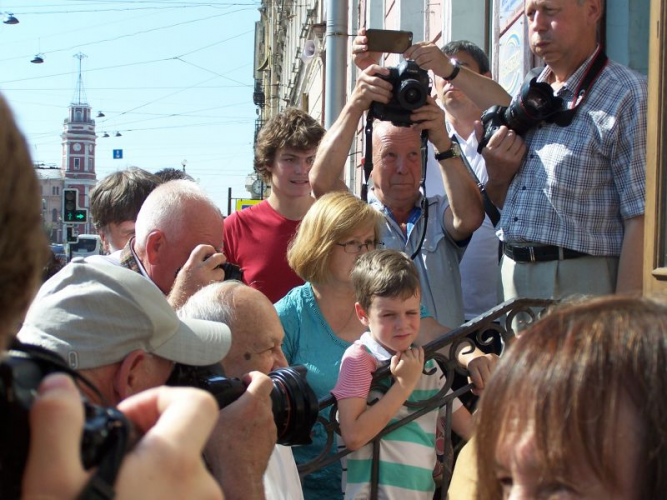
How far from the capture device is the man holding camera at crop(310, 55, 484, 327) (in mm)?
3641

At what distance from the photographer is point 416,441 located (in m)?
3.08

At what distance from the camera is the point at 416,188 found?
387 centimetres

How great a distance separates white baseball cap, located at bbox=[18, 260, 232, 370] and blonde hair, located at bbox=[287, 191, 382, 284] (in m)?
1.59

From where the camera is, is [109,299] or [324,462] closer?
[109,299]

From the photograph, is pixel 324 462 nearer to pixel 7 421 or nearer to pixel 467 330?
pixel 467 330

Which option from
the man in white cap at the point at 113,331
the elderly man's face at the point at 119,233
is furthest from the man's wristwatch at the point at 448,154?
the man in white cap at the point at 113,331

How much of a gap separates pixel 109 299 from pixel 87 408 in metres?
0.76

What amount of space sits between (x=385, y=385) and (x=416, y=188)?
43.7 inches

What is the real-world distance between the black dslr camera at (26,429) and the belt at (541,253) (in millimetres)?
2642

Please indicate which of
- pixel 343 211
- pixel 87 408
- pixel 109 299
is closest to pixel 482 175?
pixel 343 211

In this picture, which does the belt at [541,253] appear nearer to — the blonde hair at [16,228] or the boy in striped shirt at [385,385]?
the boy in striped shirt at [385,385]

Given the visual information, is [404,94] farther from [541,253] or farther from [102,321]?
[102,321]

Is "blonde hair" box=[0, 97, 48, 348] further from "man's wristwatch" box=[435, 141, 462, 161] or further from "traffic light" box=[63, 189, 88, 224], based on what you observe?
"traffic light" box=[63, 189, 88, 224]

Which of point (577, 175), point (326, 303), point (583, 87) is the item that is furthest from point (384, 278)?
point (583, 87)
